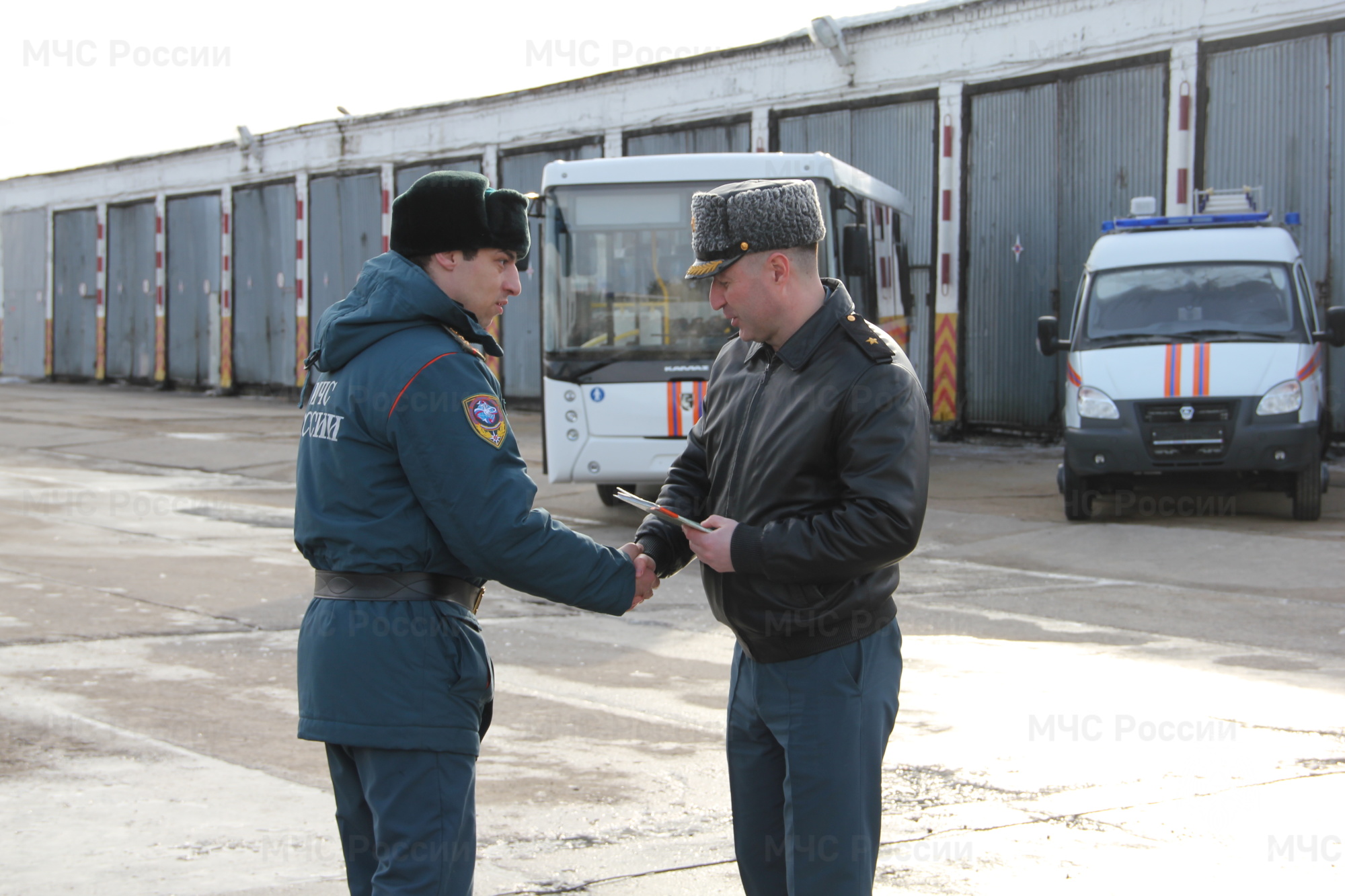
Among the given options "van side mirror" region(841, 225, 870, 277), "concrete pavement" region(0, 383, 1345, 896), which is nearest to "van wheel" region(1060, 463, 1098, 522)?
"concrete pavement" region(0, 383, 1345, 896)

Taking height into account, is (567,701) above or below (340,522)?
below

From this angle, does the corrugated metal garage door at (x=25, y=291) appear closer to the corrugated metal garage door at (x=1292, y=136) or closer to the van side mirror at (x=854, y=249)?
the corrugated metal garage door at (x=1292, y=136)

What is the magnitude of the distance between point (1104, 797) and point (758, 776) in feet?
7.53

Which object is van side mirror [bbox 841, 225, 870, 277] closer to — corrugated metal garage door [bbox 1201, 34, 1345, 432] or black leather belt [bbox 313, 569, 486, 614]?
corrugated metal garage door [bbox 1201, 34, 1345, 432]

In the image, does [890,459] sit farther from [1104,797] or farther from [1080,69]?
[1080,69]

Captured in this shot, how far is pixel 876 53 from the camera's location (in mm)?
20781

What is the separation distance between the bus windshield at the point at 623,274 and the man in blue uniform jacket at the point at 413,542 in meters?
8.54

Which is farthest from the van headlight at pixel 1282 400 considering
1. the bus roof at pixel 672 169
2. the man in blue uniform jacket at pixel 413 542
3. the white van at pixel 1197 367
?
the man in blue uniform jacket at pixel 413 542

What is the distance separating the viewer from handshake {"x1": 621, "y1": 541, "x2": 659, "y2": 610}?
3.01 metres

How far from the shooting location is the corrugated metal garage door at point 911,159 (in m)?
20.4

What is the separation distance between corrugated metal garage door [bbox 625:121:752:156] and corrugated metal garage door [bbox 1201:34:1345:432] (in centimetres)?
766

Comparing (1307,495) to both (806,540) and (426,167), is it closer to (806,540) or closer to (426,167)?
(806,540)

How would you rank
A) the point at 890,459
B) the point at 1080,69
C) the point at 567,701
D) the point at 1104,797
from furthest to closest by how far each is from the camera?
1. the point at 1080,69
2. the point at 567,701
3. the point at 1104,797
4. the point at 890,459

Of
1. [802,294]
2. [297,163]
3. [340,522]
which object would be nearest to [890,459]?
[802,294]
